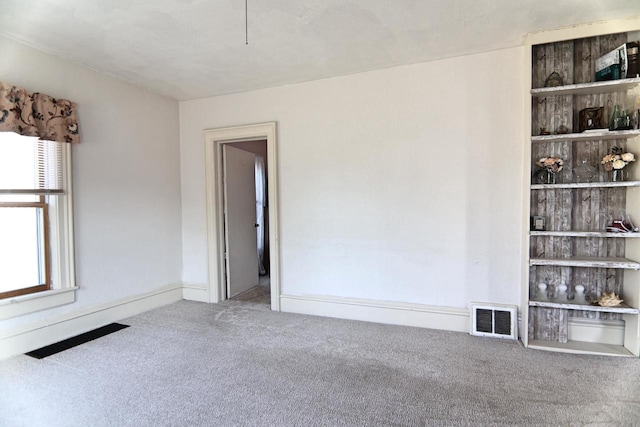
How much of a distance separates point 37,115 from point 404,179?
3.30m

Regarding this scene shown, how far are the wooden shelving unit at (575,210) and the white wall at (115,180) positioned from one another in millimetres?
3930

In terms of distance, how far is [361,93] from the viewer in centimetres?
340

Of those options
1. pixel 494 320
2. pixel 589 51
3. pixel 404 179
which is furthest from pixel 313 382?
pixel 589 51

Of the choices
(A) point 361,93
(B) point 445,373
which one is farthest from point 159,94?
(B) point 445,373

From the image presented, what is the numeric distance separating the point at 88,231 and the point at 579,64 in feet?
15.6

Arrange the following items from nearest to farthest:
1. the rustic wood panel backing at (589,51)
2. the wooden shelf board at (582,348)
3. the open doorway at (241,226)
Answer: the wooden shelf board at (582,348) < the rustic wood panel backing at (589,51) < the open doorway at (241,226)

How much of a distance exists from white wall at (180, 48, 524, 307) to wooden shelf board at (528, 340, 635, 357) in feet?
1.39

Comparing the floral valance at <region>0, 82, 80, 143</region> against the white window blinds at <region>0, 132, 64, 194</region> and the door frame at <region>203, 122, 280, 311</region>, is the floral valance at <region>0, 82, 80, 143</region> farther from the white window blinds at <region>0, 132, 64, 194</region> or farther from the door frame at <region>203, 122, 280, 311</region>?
the door frame at <region>203, 122, 280, 311</region>

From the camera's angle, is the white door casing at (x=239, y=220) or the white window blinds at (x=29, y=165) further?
the white door casing at (x=239, y=220)

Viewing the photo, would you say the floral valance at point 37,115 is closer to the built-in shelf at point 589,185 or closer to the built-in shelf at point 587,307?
the built-in shelf at point 589,185

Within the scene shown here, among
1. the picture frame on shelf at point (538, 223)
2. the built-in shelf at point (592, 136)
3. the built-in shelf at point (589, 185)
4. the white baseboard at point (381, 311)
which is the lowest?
the white baseboard at point (381, 311)

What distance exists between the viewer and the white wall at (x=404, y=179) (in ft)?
9.80

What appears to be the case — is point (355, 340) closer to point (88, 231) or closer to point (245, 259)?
point (245, 259)

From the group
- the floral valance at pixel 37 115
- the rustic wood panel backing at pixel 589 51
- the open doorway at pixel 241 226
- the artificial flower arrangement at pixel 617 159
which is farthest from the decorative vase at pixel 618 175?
the floral valance at pixel 37 115
